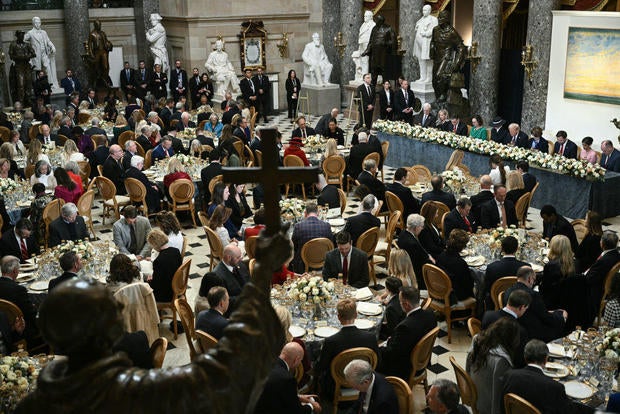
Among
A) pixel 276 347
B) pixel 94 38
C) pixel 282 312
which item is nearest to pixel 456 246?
pixel 282 312

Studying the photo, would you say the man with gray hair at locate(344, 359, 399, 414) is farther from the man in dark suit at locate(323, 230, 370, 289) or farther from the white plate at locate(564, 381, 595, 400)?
the man in dark suit at locate(323, 230, 370, 289)

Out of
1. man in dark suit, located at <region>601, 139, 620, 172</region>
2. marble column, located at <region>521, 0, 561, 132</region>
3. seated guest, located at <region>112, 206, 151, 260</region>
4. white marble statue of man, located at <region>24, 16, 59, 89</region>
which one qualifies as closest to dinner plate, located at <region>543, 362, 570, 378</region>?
seated guest, located at <region>112, 206, 151, 260</region>

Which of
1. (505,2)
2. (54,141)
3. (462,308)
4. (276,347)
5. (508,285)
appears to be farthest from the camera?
(505,2)

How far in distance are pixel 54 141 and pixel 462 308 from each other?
949 centimetres

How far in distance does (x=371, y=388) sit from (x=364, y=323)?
5.13ft

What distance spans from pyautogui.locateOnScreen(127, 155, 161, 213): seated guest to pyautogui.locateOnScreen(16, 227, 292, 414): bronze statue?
9.44m

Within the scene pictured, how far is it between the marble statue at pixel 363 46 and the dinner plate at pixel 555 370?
1527 cm

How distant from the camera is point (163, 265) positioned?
24.9 feet

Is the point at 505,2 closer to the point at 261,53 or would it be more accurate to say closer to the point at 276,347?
the point at 261,53

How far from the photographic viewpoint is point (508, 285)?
7000 mm

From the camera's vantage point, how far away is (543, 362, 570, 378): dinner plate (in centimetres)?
552

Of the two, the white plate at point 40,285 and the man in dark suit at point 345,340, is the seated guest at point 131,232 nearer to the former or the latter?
the white plate at point 40,285

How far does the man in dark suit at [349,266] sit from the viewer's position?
7.62 meters

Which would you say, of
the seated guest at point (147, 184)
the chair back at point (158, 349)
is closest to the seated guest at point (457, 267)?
the chair back at point (158, 349)
